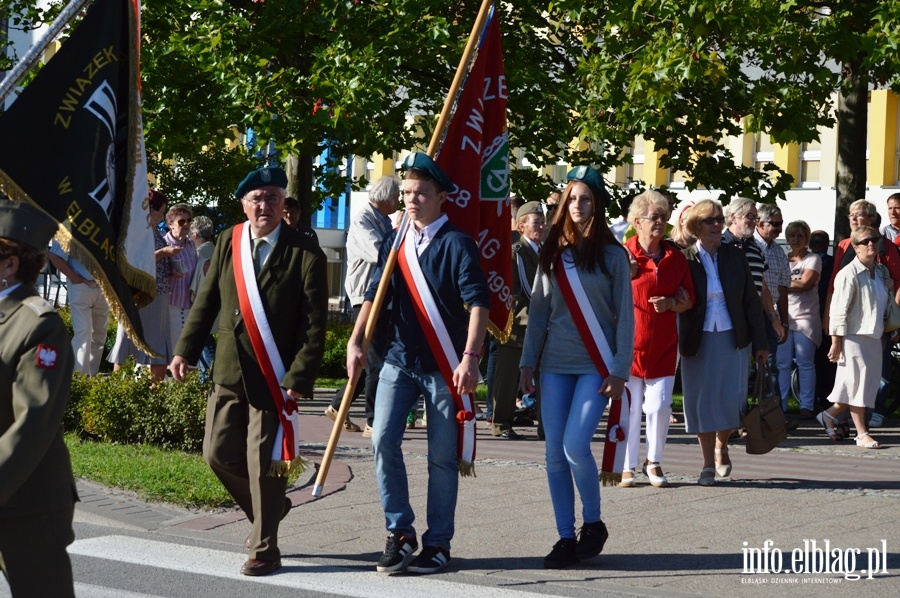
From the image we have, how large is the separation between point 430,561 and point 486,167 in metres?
2.31

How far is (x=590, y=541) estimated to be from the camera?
711 cm

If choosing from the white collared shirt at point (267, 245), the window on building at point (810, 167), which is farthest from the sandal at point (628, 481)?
the window on building at point (810, 167)

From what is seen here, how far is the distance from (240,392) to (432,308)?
102cm

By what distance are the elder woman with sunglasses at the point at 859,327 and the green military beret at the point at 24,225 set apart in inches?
345

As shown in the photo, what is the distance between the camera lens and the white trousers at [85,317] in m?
13.3

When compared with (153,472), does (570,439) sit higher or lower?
higher

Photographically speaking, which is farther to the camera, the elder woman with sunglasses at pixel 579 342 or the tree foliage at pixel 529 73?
the tree foliage at pixel 529 73

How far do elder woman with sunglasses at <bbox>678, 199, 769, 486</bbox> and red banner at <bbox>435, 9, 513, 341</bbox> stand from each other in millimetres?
2191

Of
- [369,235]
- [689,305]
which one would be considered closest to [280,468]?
[689,305]

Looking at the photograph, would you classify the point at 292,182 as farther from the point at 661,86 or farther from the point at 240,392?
the point at 240,392

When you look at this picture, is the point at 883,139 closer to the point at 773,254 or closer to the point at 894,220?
the point at 894,220

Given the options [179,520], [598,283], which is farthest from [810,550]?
[179,520]

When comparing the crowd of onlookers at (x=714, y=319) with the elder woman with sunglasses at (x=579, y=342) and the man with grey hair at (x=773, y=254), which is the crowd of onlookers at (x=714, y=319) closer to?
the man with grey hair at (x=773, y=254)

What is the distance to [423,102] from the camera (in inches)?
810
